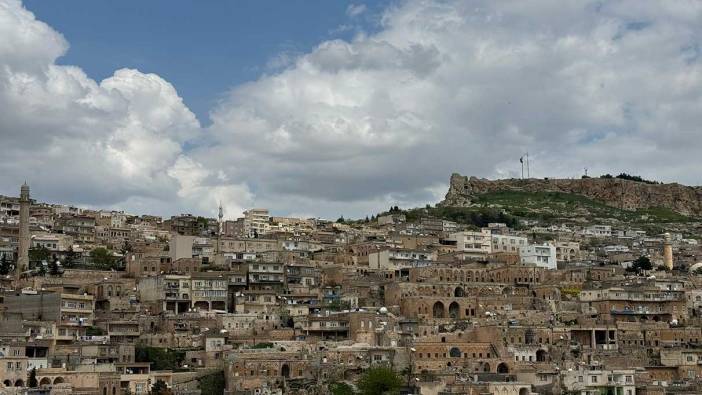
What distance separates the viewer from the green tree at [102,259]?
68.1 metres

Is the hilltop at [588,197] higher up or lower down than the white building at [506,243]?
higher up

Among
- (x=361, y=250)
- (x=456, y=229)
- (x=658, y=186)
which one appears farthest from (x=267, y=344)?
(x=658, y=186)

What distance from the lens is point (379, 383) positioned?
157 feet

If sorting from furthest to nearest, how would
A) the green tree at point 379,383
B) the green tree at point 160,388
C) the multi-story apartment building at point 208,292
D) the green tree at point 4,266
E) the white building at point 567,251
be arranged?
the white building at point 567,251 < the green tree at point 4,266 < the multi-story apartment building at point 208,292 < the green tree at point 379,383 < the green tree at point 160,388

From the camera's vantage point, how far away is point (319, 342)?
177 ft

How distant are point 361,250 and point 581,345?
20845 mm

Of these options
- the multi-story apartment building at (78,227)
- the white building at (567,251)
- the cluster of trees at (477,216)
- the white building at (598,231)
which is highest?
the cluster of trees at (477,216)

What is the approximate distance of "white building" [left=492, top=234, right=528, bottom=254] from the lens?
80688 mm

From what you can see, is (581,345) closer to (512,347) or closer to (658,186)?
(512,347)

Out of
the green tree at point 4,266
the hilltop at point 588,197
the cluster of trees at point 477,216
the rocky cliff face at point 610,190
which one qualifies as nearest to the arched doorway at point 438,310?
the green tree at point 4,266

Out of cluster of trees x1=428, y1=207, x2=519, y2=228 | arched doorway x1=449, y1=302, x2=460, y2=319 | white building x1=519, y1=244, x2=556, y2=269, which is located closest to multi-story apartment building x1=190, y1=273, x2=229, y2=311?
arched doorway x1=449, y1=302, x2=460, y2=319

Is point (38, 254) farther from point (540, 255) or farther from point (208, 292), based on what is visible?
point (540, 255)

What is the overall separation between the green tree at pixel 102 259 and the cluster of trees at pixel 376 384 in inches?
933

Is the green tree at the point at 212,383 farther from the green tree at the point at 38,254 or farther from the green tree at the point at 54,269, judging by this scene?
the green tree at the point at 38,254
